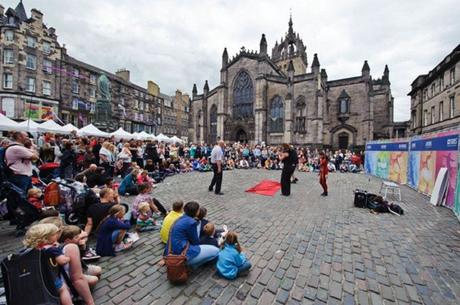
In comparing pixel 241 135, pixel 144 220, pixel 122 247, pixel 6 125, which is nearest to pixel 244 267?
pixel 122 247

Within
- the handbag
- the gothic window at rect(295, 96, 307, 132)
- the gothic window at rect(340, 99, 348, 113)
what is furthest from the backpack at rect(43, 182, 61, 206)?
the gothic window at rect(340, 99, 348, 113)

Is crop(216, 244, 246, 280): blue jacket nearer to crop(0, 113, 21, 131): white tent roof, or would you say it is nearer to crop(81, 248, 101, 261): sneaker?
crop(81, 248, 101, 261): sneaker

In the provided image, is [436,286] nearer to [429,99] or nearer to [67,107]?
[429,99]

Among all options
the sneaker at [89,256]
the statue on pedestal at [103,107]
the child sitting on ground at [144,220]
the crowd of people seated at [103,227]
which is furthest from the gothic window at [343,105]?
the sneaker at [89,256]

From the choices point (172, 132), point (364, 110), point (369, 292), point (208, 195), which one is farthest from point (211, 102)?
point (369, 292)

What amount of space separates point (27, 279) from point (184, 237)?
5.12 ft

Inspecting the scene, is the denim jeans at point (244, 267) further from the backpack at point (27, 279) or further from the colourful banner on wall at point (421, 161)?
the colourful banner on wall at point (421, 161)

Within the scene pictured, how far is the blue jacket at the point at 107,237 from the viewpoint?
3.47 meters

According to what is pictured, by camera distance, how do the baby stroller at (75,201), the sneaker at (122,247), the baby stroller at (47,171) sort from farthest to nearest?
the baby stroller at (47,171) → the baby stroller at (75,201) → the sneaker at (122,247)

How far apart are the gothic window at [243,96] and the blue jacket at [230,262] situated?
3029 centimetres

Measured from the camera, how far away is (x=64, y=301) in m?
2.09

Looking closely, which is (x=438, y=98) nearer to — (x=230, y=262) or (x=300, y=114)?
(x=300, y=114)

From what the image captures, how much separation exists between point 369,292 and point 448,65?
32104mm

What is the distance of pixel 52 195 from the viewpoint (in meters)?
4.92
